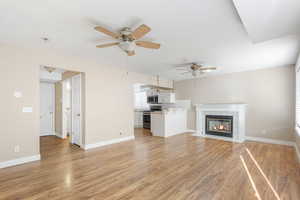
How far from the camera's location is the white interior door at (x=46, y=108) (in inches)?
243

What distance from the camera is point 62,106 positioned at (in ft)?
19.1

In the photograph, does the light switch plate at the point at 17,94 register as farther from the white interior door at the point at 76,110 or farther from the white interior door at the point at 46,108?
the white interior door at the point at 46,108

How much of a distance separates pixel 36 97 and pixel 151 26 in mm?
3064

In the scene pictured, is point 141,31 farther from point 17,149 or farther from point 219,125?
point 219,125

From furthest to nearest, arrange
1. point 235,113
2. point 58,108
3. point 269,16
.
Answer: point 58,108 < point 235,113 < point 269,16

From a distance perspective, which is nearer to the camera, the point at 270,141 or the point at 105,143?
the point at 105,143

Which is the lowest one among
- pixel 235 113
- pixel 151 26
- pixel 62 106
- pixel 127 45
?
pixel 235 113

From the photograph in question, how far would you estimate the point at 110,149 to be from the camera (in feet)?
13.8

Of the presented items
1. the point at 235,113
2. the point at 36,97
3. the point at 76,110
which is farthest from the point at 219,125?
the point at 36,97

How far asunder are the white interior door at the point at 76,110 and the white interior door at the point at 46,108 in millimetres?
2258

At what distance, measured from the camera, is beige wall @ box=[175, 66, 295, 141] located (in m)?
4.54

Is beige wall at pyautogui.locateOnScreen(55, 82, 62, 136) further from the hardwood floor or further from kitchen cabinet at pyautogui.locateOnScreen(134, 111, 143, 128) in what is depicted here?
kitchen cabinet at pyautogui.locateOnScreen(134, 111, 143, 128)

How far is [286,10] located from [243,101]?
4.21 m

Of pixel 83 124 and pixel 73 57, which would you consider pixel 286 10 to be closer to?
pixel 73 57
